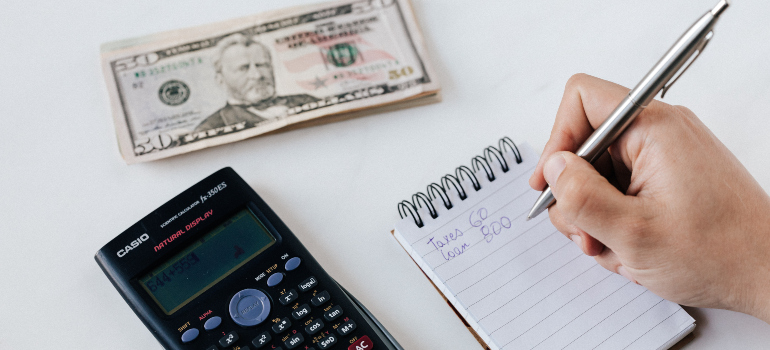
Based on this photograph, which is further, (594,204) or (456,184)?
(456,184)

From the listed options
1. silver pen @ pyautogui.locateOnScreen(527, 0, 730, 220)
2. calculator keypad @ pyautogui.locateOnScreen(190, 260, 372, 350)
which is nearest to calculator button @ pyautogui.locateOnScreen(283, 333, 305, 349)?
calculator keypad @ pyautogui.locateOnScreen(190, 260, 372, 350)

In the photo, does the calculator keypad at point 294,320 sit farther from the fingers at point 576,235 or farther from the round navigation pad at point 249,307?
the fingers at point 576,235

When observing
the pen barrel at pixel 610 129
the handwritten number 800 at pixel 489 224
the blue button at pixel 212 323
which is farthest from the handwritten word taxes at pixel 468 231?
the blue button at pixel 212 323

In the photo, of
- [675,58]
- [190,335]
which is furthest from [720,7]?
[190,335]

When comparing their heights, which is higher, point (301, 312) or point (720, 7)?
point (720, 7)

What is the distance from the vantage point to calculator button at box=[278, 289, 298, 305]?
0.53 m

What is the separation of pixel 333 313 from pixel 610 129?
29 centimetres

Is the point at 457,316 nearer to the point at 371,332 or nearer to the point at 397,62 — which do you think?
the point at 371,332

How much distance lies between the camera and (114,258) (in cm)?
55

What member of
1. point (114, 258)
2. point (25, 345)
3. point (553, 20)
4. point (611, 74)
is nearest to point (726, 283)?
point (611, 74)

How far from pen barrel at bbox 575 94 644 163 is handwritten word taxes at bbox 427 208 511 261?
11 centimetres

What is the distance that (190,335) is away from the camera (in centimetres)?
52

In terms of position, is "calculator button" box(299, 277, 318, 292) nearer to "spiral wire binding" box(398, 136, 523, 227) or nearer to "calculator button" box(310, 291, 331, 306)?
"calculator button" box(310, 291, 331, 306)

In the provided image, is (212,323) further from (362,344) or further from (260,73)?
(260,73)
